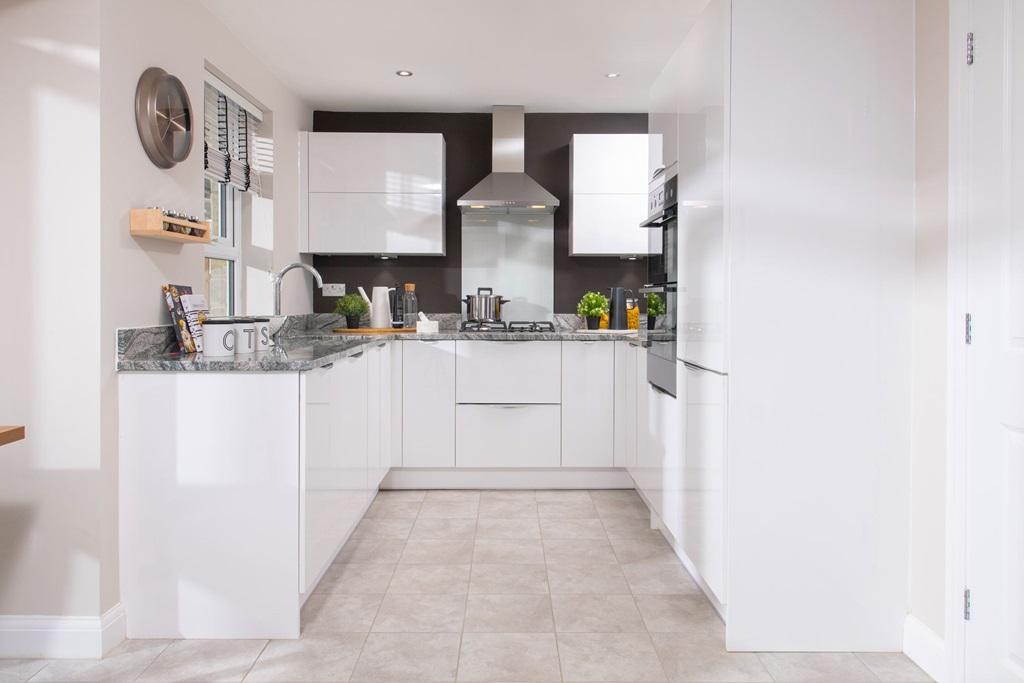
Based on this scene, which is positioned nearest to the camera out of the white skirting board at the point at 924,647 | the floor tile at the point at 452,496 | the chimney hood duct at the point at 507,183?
the white skirting board at the point at 924,647

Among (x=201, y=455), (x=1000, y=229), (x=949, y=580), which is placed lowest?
(x=949, y=580)

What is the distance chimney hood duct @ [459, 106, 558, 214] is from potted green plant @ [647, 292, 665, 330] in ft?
4.64

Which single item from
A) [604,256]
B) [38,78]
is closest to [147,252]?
[38,78]

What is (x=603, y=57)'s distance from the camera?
3.76m

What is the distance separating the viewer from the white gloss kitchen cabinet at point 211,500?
2303 millimetres

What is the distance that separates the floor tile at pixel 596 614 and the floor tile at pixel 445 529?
84 cm

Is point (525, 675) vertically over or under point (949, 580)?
under

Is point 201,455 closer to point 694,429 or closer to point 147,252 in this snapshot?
point 147,252

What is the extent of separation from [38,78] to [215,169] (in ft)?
4.14

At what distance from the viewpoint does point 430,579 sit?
113 inches

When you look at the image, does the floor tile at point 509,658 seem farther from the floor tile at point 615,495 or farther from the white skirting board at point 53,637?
the floor tile at point 615,495

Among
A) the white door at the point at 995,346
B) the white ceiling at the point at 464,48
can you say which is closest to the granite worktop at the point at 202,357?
the white ceiling at the point at 464,48

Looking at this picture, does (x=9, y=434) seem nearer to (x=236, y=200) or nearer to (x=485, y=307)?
(x=236, y=200)

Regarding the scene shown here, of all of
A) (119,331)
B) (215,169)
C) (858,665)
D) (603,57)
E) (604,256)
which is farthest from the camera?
(604,256)
